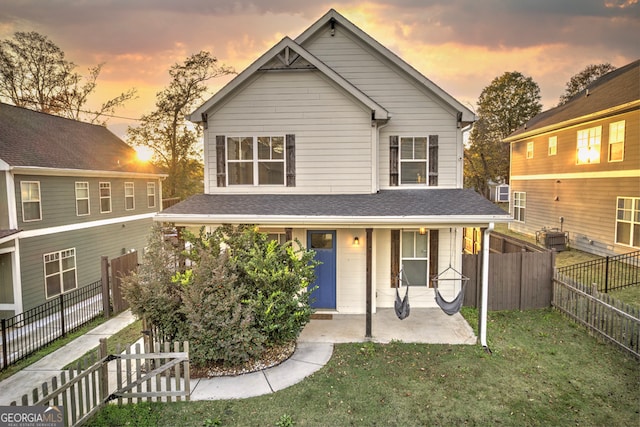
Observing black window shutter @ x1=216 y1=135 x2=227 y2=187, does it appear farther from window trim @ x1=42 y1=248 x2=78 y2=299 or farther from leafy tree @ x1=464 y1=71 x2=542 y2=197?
leafy tree @ x1=464 y1=71 x2=542 y2=197

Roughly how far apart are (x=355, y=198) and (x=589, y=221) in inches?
528

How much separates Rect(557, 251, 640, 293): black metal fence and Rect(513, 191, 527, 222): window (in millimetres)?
8731

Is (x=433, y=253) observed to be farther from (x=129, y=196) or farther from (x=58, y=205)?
(x=129, y=196)

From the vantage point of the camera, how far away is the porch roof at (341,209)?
7465 mm

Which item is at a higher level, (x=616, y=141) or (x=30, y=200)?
(x=616, y=141)

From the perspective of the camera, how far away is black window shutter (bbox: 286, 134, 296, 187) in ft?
31.4

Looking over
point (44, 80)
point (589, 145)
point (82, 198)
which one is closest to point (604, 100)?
point (589, 145)

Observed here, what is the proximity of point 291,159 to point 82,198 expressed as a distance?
390 inches

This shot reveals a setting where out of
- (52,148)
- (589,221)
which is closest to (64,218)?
(52,148)

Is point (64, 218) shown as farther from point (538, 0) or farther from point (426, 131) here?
point (538, 0)

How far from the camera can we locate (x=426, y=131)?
10.1 meters

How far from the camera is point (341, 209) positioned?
8.08 metres

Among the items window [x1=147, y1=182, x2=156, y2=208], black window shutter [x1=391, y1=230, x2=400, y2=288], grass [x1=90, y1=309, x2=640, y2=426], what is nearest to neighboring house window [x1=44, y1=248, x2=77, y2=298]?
window [x1=147, y1=182, x2=156, y2=208]

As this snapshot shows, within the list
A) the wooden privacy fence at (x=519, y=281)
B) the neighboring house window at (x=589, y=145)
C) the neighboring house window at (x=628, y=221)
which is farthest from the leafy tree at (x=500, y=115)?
the wooden privacy fence at (x=519, y=281)
